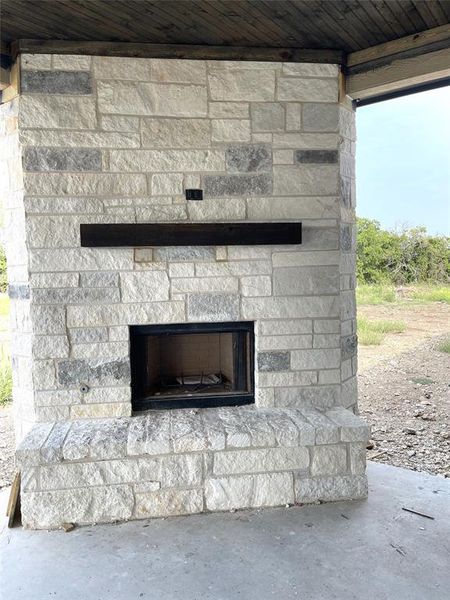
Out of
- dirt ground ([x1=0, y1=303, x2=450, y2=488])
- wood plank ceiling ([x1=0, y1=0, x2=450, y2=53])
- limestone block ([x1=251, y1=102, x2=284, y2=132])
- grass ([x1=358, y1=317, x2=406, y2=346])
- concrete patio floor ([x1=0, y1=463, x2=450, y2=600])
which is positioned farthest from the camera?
grass ([x1=358, y1=317, x2=406, y2=346])

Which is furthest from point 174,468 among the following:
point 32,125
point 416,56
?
point 416,56

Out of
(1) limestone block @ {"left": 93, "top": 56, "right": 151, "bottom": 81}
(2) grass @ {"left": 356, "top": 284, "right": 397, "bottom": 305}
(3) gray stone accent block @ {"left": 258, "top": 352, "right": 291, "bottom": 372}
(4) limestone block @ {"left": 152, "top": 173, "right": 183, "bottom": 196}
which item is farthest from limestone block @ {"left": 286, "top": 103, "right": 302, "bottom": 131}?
(2) grass @ {"left": 356, "top": 284, "right": 397, "bottom": 305}

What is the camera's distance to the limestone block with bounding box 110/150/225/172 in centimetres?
238

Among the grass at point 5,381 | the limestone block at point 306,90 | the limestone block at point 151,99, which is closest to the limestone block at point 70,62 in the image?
the limestone block at point 151,99

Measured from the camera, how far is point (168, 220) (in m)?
2.42

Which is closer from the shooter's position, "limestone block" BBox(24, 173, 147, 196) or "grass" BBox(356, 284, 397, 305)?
"limestone block" BBox(24, 173, 147, 196)

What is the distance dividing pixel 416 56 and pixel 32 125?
2.04 metres

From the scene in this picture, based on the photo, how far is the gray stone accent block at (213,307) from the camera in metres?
2.47

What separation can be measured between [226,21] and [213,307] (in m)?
1.41

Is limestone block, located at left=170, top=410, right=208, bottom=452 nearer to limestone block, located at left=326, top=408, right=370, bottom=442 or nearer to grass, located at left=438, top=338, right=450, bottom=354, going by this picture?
limestone block, located at left=326, top=408, right=370, bottom=442

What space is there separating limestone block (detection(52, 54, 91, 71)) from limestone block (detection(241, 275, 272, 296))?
55.0 inches

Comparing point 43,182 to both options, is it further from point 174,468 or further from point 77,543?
point 77,543

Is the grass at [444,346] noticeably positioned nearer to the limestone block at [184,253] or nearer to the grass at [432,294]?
the grass at [432,294]

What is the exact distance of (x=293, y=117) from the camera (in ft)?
8.19
